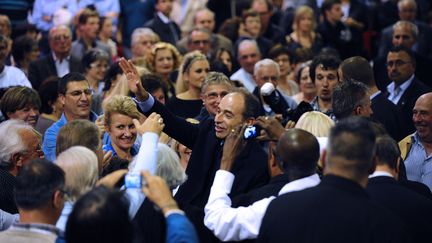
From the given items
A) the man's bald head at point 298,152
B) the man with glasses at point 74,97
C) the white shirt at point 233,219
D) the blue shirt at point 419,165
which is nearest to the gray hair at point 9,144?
the man with glasses at point 74,97

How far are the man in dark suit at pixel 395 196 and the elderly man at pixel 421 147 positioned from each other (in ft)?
7.22

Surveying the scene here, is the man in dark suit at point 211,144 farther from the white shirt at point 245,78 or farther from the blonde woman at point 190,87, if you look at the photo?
the white shirt at point 245,78

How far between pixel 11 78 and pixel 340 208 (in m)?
6.96

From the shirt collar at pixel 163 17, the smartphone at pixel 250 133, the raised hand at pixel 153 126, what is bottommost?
the shirt collar at pixel 163 17

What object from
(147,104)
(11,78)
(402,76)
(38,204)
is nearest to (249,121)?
(147,104)

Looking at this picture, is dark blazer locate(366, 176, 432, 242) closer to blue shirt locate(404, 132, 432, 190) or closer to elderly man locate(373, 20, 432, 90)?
blue shirt locate(404, 132, 432, 190)

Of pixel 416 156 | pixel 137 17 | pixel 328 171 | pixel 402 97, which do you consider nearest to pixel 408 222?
pixel 328 171

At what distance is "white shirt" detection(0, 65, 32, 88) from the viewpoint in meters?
11.6

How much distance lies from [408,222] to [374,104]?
10.7 feet

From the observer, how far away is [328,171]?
18.1ft

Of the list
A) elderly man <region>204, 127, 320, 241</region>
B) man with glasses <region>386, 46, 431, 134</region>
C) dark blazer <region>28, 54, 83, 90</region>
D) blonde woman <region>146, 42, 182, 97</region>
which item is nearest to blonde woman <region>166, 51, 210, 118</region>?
blonde woman <region>146, 42, 182, 97</region>

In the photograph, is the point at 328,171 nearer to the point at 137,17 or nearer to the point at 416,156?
the point at 416,156

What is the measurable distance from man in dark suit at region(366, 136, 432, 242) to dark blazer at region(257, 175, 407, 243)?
714 mm

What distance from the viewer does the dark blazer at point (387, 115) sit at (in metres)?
9.34
